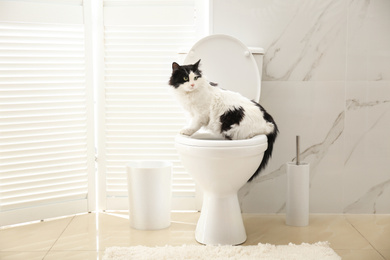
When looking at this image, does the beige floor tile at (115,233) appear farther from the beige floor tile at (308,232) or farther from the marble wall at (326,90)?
the marble wall at (326,90)

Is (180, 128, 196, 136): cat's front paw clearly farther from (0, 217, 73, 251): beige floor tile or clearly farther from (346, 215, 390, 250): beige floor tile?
(346, 215, 390, 250): beige floor tile

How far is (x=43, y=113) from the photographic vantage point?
2428 millimetres

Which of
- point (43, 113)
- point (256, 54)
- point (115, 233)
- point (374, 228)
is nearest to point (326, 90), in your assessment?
point (256, 54)

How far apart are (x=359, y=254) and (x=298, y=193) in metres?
0.49

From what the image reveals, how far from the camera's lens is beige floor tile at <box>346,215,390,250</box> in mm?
2143

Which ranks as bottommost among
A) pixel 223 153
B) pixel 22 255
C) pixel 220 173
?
pixel 22 255

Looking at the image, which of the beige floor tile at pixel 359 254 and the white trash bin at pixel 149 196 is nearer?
the beige floor tile at pixel 359 254

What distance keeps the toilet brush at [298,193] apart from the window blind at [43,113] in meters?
1.17

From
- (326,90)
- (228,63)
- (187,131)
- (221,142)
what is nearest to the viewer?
(221,142)

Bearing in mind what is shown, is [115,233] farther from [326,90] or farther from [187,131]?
[326,90]

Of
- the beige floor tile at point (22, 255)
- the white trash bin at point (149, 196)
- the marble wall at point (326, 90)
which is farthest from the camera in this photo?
the marble wall at point (326, 90)

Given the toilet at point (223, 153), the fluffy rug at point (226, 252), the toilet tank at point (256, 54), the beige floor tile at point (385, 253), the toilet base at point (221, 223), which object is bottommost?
the beige floor tile at point (385, 253)

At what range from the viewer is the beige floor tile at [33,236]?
2107 millimetres

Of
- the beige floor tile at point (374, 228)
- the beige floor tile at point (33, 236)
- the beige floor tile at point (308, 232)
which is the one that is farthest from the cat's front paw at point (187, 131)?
the beige floor tile at point (374, 228)
